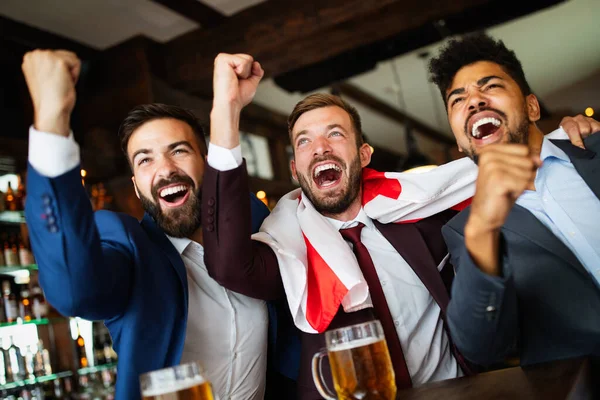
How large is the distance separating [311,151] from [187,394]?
1.02m

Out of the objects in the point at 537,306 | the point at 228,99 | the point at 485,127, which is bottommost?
the point at 537,306

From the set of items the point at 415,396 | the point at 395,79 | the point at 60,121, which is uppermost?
the point at 395,79

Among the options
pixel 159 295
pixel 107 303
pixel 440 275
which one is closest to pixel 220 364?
pixel 159 295

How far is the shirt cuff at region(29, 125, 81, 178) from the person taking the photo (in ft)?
3.49

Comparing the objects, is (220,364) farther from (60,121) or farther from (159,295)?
(60,121)

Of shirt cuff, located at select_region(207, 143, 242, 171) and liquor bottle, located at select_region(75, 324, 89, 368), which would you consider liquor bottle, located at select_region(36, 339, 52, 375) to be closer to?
liquor bottle, located at select_region(75, 324, 89, 368)

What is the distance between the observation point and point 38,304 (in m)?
3.50

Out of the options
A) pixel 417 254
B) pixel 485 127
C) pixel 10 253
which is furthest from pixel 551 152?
pixel 10 253

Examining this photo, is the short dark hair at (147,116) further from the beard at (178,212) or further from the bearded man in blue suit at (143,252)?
the beard at (178,212)

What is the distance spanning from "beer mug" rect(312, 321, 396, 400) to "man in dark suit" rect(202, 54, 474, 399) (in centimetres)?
50

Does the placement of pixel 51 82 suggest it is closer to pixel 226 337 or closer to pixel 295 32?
pixel 226 337

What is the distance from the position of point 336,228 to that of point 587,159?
0.69m

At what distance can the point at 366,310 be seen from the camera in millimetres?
1537

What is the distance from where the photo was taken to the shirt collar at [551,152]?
4.74 feet
